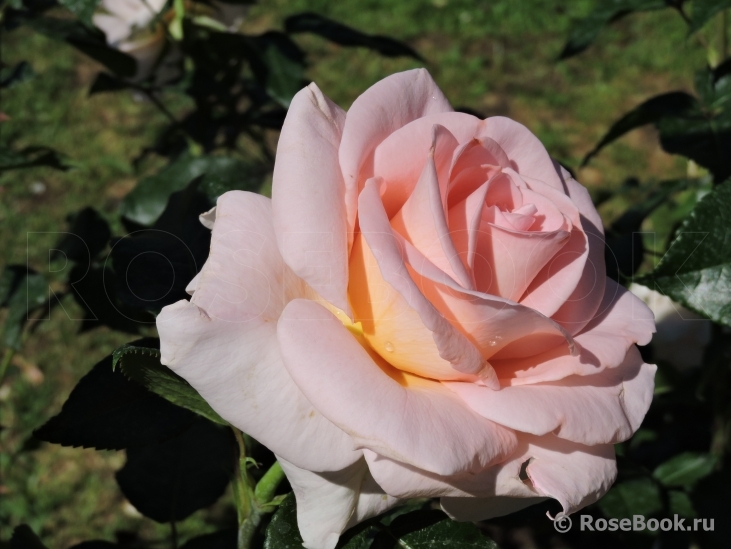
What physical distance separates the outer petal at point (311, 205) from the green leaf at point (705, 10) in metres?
0.72

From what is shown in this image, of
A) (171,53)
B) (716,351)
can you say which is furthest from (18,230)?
(716,351)

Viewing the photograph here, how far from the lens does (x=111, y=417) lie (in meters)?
0.88

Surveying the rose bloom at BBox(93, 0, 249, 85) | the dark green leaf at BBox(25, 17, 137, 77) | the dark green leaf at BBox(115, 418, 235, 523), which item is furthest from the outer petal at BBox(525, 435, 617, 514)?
the rose bloom at BBox(93, 0, 249, 85)

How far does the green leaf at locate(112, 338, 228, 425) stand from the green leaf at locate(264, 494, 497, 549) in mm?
128

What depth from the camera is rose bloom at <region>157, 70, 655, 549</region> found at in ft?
2.15

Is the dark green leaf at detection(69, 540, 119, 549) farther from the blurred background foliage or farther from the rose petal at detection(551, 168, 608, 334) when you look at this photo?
the rose petal at detection(551, 168, 608, 334)

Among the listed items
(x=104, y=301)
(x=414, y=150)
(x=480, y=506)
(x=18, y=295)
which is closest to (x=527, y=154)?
(x=414, y=150)

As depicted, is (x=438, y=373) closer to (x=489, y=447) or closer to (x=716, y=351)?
(x=489, y=447)

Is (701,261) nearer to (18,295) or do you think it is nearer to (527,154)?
(527,154)

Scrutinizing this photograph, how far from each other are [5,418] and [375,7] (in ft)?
10.00

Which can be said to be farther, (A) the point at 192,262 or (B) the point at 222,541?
(B) the point at 222,541

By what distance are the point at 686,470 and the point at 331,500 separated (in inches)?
39.4

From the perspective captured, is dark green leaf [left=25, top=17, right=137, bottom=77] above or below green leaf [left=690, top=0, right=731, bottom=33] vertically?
below

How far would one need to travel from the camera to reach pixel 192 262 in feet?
3.13
